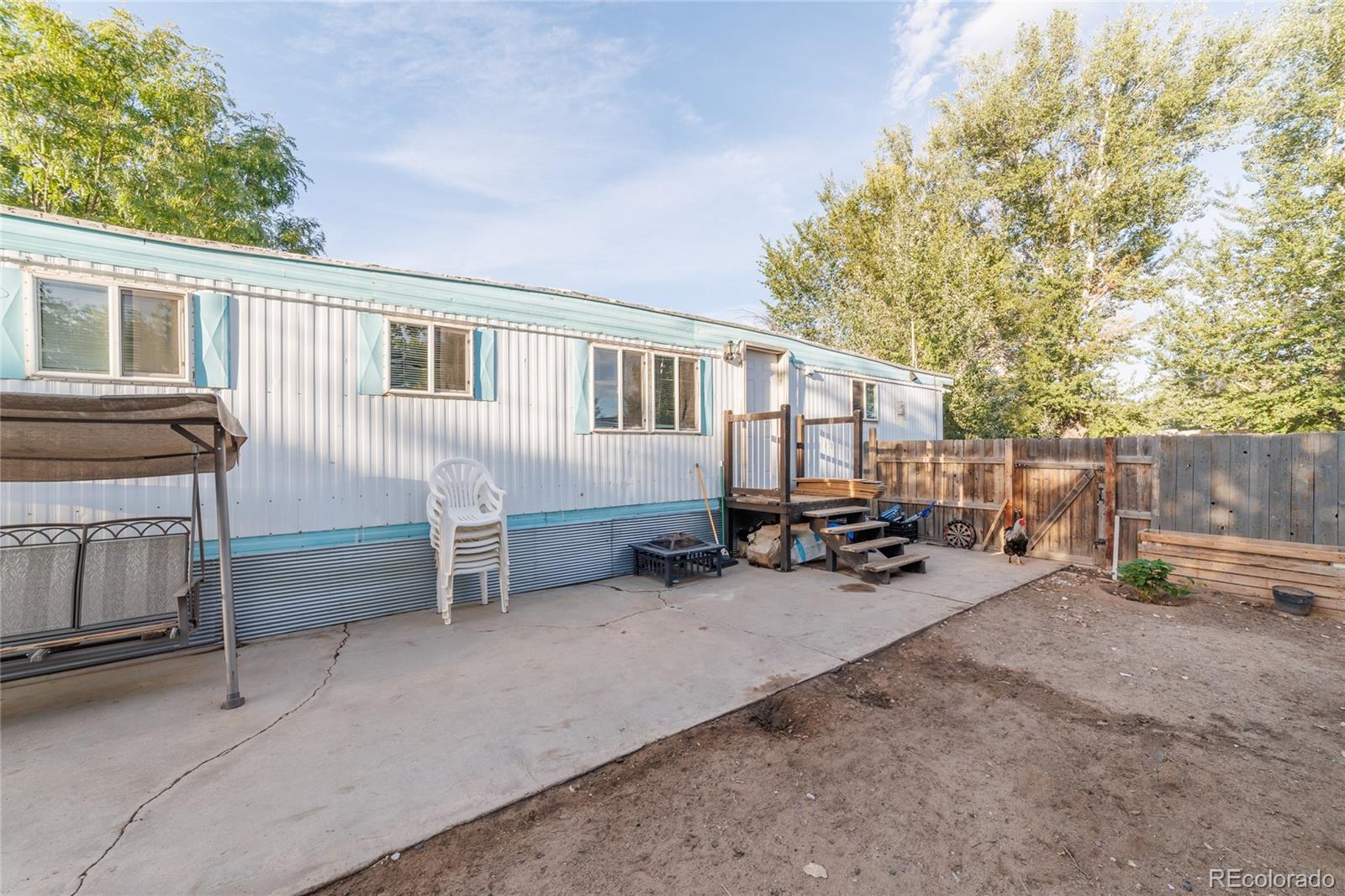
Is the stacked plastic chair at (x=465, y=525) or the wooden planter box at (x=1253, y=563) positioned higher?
the stacked plastic chair at (x=465, y=525)

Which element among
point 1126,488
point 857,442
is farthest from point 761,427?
point 1126,488

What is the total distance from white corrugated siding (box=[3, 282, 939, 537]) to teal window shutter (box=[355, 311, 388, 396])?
0.06 meters

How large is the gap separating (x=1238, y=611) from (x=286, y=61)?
1401 centimetres

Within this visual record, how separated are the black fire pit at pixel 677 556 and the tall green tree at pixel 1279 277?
14.0m

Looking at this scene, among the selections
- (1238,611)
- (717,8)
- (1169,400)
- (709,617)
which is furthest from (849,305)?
(709,617)

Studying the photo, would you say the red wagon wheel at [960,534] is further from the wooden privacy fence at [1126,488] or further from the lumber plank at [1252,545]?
the lumber plank at [1252,545]

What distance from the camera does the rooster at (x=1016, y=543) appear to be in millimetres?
6730

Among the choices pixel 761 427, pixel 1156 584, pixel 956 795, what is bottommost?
pixel 956 795

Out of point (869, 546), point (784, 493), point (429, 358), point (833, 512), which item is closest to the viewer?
point (429, 358)

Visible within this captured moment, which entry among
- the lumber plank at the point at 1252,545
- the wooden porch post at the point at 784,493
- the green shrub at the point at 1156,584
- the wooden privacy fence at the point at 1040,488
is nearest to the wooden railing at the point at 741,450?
the wooden porch post at the point at 784,493

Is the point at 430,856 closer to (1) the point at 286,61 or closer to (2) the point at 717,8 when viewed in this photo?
(1) the point at 286,61

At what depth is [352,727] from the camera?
2709mm

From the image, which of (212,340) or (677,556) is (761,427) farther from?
(212,340)

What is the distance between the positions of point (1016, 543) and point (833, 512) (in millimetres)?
2582
